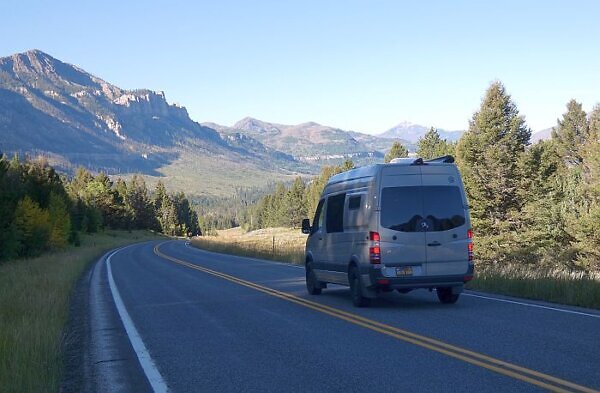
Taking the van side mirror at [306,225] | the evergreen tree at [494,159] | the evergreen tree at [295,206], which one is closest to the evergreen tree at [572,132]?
the evergreen tree at [494,159]

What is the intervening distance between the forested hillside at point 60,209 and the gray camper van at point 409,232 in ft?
108

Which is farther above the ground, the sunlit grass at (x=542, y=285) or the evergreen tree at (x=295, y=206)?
the evergreen tree at (x=295, y=206)

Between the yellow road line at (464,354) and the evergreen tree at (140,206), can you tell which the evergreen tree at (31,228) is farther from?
the evergreen tree at (140,206)

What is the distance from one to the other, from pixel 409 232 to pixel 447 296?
163cm

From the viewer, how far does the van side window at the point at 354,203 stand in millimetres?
13688

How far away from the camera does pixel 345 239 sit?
46.3 feet

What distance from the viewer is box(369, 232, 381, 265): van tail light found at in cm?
1274

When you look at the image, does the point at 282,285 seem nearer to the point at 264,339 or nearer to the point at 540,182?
the point at 264,339

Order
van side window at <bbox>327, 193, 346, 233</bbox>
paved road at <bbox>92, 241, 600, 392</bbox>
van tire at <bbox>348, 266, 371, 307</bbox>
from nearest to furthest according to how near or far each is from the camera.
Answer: paved road at <bbox>92, 241, 600, 392</bbox> < van tire at <bbox>348, 266, 371, 307</bbox> < van side window at <bbox>327, 193, 346, 233</bbox>

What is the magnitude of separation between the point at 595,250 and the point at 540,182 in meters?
7.10

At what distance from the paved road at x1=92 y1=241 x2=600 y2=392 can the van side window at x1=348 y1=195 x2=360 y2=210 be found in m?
1.99

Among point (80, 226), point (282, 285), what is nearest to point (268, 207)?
point (80, 226)

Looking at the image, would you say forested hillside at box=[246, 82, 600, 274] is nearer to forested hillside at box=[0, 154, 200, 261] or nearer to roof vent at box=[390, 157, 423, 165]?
roof vent at box=[390, 157, 423, 165]

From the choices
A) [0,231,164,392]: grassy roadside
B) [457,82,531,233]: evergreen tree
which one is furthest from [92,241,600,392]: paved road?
[457,82,531,233]: evergreen tree
